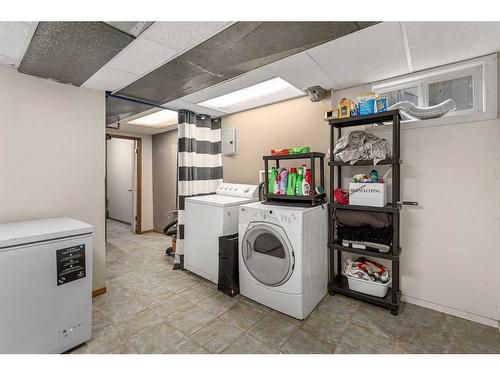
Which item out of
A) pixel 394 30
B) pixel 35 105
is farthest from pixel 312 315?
pixel 35 105

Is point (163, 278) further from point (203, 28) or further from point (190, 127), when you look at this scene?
point (203, 28)

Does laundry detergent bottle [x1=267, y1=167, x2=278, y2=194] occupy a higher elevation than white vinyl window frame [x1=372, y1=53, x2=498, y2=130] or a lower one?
lower

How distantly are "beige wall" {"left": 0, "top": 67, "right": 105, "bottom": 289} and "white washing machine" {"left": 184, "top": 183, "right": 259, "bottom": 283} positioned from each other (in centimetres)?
94

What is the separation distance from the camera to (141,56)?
5.63 ft

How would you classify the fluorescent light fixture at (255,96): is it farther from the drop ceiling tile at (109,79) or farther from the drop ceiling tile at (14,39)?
the drop ceiling tile at (14,39)

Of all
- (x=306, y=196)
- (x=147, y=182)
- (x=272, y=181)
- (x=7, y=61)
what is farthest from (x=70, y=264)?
(x=147, y=182)

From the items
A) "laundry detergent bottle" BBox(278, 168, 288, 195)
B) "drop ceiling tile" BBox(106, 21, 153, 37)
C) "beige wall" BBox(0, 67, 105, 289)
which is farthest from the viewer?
"laundry detergent bottle" BBox(278, 168, 288, 195)

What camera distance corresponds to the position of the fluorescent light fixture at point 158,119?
11.6 ft

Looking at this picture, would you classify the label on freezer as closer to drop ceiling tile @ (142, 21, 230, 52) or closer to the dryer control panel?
drop ceiling tile @ (142, 21, 230, 52)

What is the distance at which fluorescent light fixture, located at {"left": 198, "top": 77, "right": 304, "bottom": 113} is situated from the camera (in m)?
2.48

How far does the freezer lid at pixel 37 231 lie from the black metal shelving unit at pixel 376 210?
7.05ft

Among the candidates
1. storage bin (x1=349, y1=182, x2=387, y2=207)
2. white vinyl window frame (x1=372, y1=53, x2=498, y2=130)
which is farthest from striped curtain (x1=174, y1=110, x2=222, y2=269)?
white vinyl window frame (x1=372, y1=53, x2=498, y2=130)

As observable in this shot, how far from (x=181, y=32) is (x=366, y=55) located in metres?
1.40

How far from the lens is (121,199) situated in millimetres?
5789
